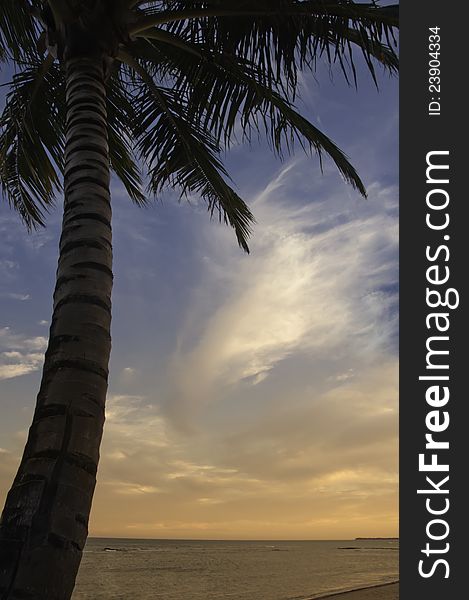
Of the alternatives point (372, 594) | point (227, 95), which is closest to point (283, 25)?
point (227, 95)

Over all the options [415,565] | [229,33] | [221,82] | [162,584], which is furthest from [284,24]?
[162,584]

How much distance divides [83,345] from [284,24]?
383cm

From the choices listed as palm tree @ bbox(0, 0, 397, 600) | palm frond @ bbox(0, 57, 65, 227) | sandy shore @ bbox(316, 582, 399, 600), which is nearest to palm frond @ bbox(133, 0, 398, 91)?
palm tree @ bbox(0, 0, 397, 600)

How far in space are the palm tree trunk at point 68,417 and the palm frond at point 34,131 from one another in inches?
124

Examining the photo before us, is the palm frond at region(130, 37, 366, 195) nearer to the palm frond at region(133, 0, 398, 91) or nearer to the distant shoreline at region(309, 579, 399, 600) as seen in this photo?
the palm frond at region(133, 0, 398, 91)

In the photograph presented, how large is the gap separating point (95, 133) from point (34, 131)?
2.91 meters

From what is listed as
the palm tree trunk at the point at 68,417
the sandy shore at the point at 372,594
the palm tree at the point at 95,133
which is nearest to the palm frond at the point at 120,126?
the palm tree at the point at 95,133

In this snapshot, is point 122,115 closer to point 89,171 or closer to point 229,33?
point 229,33

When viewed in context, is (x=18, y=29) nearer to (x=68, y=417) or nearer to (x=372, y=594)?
(x=68, y=417)

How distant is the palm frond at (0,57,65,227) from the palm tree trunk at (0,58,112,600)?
10.3ft

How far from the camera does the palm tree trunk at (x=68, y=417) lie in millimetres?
2445

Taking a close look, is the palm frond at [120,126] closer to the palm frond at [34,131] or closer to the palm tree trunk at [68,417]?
the palm frond at [34,131]

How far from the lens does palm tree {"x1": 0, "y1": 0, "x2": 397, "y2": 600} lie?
8.64 feet

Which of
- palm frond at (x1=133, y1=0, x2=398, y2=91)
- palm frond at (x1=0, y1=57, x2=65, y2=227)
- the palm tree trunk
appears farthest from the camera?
palm frond at (x1=0, y1=57, x2=65, y2=227)
